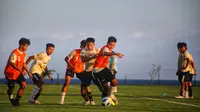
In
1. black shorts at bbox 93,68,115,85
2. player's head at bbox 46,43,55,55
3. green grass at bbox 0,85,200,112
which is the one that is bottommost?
green grass at bbox 0,85,200,112

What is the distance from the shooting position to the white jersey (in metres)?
12.9

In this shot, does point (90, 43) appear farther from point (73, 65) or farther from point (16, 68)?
point (16, 68)

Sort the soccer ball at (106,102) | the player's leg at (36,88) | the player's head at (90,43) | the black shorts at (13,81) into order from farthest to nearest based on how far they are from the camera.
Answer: the player's leg at (36,88), the player's head at (90,43), the black shorts at (13,81), the soccer ball at (106,102)

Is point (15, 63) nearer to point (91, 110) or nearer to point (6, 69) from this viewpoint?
point (6, 69)

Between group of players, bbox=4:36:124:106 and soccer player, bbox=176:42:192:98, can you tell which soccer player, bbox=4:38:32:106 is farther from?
soccer player, bbox=176:42:192:98

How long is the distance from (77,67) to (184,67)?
547 centimetres

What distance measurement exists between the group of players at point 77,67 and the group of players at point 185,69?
493 centimetres

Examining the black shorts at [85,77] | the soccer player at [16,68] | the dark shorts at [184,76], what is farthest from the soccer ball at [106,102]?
the dark shorts at [184,76]

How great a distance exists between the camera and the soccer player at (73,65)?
12354 mm

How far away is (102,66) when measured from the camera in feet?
36.8

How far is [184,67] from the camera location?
16094 mm

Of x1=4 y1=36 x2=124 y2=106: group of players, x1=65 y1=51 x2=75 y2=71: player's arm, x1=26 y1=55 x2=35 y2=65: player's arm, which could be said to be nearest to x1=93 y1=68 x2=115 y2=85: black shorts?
x1=4 y1=36 x2=124 y2=106: group of players

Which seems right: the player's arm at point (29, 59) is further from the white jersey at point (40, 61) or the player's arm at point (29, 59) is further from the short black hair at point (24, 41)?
the short black hair at point (24, 41)

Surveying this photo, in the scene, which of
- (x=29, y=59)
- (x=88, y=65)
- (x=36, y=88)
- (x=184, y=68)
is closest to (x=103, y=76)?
(x=88, y=65)
